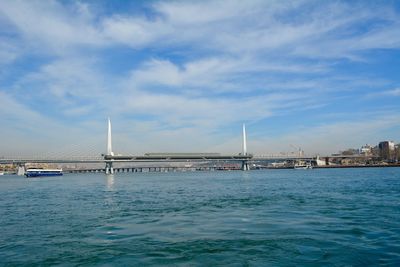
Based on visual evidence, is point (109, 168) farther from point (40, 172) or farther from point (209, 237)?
point (209, 237)

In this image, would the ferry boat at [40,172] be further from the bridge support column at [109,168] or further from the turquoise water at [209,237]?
the turquoise water at [209,237]

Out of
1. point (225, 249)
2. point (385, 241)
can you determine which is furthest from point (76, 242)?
point (385, 241)

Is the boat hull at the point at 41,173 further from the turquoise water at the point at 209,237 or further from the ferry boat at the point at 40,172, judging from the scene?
the turquoise water at the point at 209,237

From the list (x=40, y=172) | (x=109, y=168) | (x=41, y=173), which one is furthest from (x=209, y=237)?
(x=109, y=168)

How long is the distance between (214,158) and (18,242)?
15841 centimetres

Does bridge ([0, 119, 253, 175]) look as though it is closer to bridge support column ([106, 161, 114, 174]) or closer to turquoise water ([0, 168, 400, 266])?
bridge support column ([106, 161, 114, 174])

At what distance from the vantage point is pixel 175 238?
44.8 feet

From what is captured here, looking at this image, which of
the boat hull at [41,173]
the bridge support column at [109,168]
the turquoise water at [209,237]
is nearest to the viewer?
the turquoise water at [209,237]

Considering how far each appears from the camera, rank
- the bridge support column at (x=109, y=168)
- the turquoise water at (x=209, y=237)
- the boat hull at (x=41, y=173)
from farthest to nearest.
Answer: the bridge support column at (x=109, y=168) < the boat hull at (x=41, y=173) < the turquoise water at (x=209, y=237)

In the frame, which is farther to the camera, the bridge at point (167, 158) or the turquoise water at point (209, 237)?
the bridge at point (167, 158)

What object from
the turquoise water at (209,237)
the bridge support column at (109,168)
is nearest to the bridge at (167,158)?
the bridge support column at (109,168)

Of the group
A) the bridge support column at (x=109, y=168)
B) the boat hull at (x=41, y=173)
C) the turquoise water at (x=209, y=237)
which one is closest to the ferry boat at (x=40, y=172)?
the boat hull at (x=41, y=173)

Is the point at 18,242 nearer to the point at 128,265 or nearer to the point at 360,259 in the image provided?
the point at 128,265

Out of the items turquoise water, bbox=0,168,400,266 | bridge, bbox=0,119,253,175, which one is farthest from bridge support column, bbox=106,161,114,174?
turquoise water, bbox=0,168,400,266
